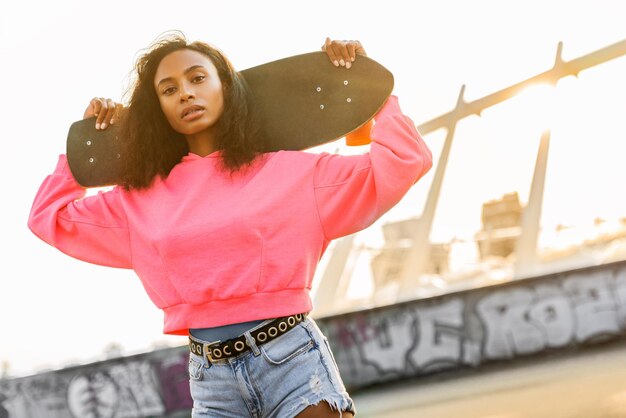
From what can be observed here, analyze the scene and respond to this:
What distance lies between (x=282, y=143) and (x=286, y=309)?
506 millimetres

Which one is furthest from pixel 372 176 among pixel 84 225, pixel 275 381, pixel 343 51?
pixel 84 225

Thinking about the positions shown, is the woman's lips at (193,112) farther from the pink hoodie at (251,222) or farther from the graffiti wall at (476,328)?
the graffiti wall at (476,328)

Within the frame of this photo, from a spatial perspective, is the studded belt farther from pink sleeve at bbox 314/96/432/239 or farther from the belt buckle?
pink sleeve at bbox 314/96/432/239

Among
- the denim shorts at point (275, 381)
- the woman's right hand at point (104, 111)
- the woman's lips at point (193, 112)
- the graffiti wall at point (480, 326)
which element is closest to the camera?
the denim shorts at point (275, 381)

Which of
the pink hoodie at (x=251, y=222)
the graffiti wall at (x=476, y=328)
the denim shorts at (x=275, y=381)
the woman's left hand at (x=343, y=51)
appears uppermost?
the woman's left hand at (x=343, y=51)

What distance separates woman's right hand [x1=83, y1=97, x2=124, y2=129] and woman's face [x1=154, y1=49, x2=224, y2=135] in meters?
0.28

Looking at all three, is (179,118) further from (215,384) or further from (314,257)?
(215,384)

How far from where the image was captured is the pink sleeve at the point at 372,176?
221 cm

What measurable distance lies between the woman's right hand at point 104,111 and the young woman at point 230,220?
16 cm

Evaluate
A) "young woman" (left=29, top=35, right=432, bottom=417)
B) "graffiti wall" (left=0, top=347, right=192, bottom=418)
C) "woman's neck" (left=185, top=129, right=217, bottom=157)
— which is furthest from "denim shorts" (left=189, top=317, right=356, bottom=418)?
"graffiti wall" (left=0, top=347, right=192, bottom=418)

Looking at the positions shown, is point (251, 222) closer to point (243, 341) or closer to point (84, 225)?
point (243, 341)

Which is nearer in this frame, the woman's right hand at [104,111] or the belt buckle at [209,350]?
the belt buckle at [209,350]

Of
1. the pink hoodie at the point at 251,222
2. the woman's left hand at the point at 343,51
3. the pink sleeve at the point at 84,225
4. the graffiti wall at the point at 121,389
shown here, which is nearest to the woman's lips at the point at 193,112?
the pink hoodie at the point at 251,222

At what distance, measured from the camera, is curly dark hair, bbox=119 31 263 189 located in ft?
7.83
